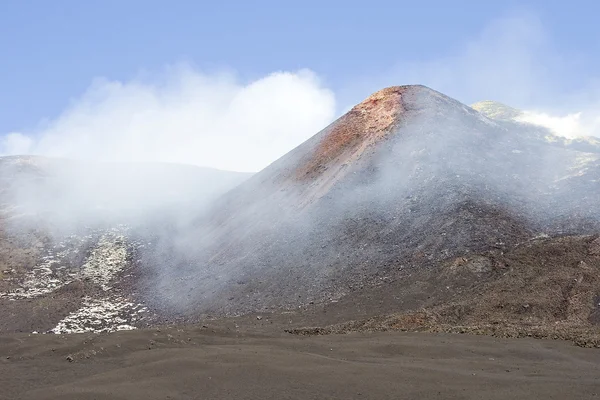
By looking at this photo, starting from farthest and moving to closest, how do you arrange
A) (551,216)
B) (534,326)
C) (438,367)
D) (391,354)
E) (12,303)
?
(12,303), (551,216), (534,326), (391,354), (438,367)

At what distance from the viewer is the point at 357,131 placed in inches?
2104

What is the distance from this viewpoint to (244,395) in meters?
13.7

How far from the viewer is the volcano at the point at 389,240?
26.6 m

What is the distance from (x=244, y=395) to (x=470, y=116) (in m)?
44.5

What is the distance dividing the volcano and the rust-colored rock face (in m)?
0.20

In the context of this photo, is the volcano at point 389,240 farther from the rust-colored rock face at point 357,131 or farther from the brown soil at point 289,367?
the brown soil at point 289,367

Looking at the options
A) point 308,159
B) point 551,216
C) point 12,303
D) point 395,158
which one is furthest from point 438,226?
point 12,303

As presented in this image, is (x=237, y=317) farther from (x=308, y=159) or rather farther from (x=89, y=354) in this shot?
(x=308, y=159)

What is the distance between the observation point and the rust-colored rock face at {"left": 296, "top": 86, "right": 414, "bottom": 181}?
1959 inches

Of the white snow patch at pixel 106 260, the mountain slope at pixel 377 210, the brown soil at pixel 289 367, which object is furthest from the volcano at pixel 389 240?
the brown soil at pixel 289 367

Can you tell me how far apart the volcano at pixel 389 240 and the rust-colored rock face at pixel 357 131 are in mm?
203

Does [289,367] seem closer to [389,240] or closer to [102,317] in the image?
[389,240]

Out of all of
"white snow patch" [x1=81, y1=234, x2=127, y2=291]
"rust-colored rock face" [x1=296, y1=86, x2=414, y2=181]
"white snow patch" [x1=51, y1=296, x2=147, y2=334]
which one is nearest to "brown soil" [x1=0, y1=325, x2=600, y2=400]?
"white snow patch" [x1=51, y1=296, x2=147, y2=334]

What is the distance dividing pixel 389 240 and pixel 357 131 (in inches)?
805
